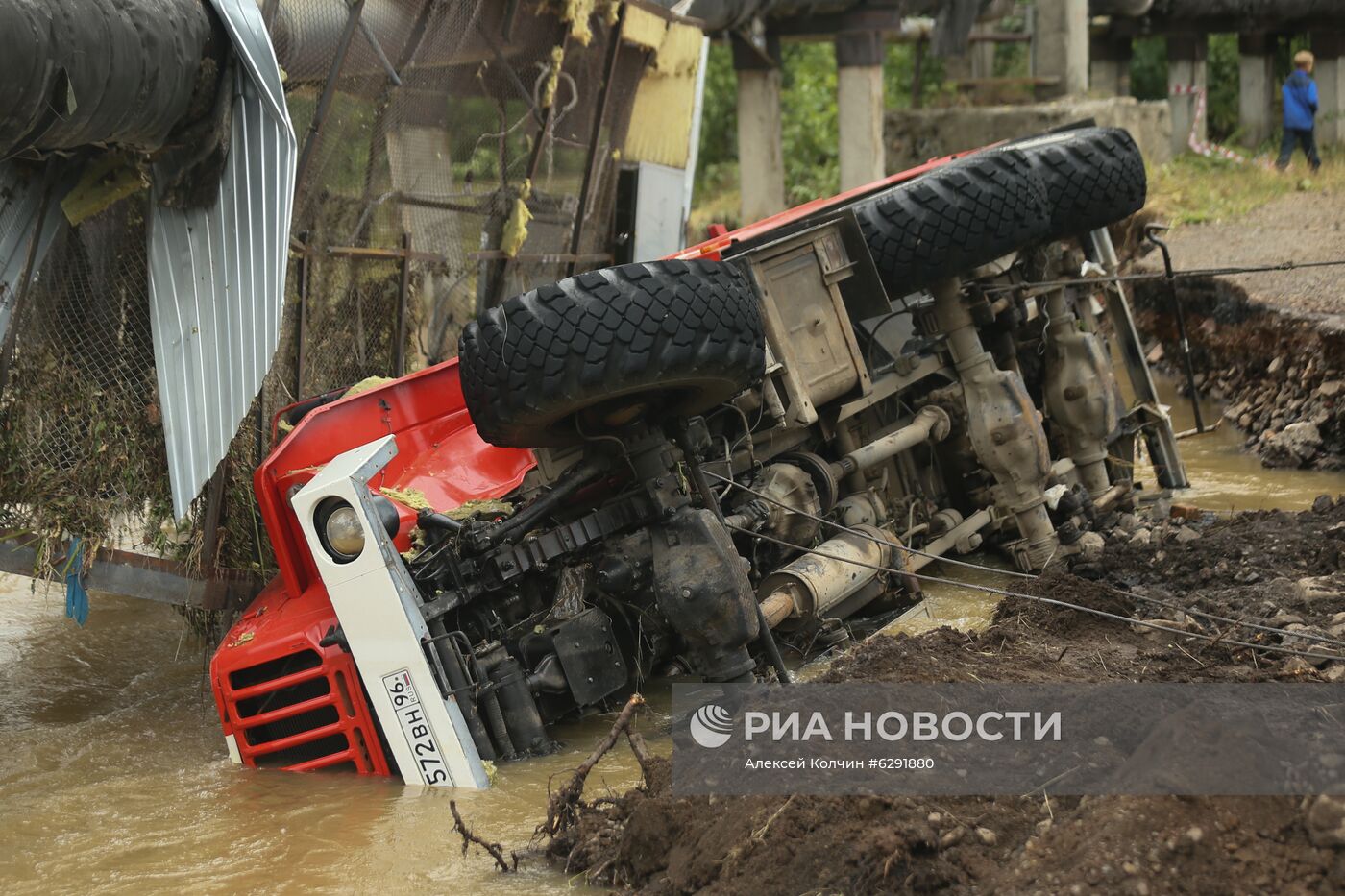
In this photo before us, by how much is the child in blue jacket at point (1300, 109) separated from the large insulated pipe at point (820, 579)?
12.2 m

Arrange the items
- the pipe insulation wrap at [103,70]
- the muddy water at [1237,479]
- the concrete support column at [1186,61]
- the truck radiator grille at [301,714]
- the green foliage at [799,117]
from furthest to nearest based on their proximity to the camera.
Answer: the green foliage at [799,117] < the concrete support column at [1186,61] < the muddy water at [1237,479] < the truck radiator grille at [301,714] < the pipe insulation wrap at [103,70]

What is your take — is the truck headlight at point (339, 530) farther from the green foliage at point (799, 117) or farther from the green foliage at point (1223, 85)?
the green foliage at point (1223, 85)

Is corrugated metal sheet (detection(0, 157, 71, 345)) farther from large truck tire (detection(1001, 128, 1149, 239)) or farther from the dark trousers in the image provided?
the dark trousers

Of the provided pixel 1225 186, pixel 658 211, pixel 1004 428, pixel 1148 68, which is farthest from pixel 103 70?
pixel 1148 68

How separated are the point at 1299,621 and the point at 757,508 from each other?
6.22ft

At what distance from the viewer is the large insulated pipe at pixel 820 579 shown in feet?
18.0

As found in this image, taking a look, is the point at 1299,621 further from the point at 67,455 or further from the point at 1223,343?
the point at 1223,343

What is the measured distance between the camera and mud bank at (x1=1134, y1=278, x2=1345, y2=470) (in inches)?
356

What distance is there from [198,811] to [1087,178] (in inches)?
174

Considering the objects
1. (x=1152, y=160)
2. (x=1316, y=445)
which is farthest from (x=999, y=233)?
(x=1152, y=160)

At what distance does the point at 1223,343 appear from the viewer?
10891 mm

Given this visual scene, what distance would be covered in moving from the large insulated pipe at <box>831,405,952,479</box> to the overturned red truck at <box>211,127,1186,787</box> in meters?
0.02

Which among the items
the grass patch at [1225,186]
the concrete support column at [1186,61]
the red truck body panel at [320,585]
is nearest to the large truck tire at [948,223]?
the red truck body panel at [320,585]

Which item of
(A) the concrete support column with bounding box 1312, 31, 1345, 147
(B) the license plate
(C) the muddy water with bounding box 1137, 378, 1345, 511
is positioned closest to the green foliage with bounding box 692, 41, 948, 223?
(A) the concrete support column with bounding box 1312, 31, 1345, 147
